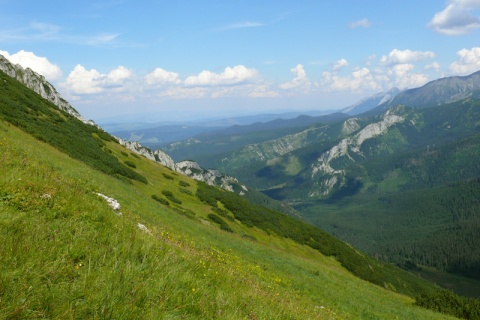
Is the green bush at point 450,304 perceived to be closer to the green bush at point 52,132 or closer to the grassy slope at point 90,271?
the grassy slope at point 90,271

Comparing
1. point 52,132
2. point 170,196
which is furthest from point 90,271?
point 52,132

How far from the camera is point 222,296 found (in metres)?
5.99

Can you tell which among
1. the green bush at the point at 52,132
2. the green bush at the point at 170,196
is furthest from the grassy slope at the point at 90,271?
the green bush at the point at 170,196

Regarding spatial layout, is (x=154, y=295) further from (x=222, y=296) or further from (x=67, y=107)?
(x=67, y=107)

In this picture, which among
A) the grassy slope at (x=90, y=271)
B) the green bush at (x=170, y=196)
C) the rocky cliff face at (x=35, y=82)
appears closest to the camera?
the grassy slope at (x=90, y=271)

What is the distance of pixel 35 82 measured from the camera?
290 feet

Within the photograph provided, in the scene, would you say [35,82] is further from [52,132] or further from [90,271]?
[90,271]

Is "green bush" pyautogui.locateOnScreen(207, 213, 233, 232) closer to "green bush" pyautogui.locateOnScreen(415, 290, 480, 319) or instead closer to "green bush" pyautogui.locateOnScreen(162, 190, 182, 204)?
"green bush" pyautogui.locateOnScreen(162, 190, 182, 204)

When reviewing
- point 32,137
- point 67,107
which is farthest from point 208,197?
point 67,107

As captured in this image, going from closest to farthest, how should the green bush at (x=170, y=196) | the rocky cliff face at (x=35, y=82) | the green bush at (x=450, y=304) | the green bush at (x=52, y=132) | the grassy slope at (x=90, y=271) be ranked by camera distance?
the grassy slope at (x=90, y=271) < the green bush at (x=450, y=304) < the green bush at (x=52, y=132) < the green bush at (x=170, y=196) < the rocky cliff face at (x=35, y=82)

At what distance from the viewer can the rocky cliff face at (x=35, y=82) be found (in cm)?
8222

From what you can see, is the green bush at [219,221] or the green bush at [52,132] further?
the green bush at [219,221]

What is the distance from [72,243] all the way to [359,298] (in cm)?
2310

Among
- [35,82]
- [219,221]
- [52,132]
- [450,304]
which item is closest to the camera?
[450,304]
